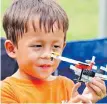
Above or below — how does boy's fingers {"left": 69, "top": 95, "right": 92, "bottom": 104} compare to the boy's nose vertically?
below

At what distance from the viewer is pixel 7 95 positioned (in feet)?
4.55

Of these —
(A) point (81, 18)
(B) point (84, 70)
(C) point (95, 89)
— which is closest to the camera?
(B) point (84, 70)

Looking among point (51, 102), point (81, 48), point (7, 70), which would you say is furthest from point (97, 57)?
point (51, 102)

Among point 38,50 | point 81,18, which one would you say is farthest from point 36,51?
point 81,18

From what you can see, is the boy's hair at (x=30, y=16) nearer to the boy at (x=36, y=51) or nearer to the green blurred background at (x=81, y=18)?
the boy at (x=36, y=51)

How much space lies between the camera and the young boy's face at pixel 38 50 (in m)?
1.34

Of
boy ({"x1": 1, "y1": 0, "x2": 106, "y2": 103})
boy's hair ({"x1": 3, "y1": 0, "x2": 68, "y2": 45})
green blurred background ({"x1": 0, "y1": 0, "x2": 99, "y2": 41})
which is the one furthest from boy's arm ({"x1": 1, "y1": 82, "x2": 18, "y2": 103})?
green blurred background ({"x1": 0, "y1": 0, "x2": 99, "y2": 41})

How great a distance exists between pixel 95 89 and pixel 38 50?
19cm

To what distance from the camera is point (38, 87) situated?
1415 millimetres

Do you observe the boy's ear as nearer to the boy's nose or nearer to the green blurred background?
the boy's nose

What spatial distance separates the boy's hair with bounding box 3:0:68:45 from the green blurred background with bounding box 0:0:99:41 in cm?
246

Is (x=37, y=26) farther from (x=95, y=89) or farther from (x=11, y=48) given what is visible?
(x=95, y=89)

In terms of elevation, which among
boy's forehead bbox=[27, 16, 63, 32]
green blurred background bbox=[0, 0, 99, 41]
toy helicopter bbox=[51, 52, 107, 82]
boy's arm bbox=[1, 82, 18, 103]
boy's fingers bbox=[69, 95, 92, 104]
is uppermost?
boy's forehead bbox=[27, 16, 63, 32]

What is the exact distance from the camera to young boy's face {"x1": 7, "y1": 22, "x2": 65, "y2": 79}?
4.40ft
